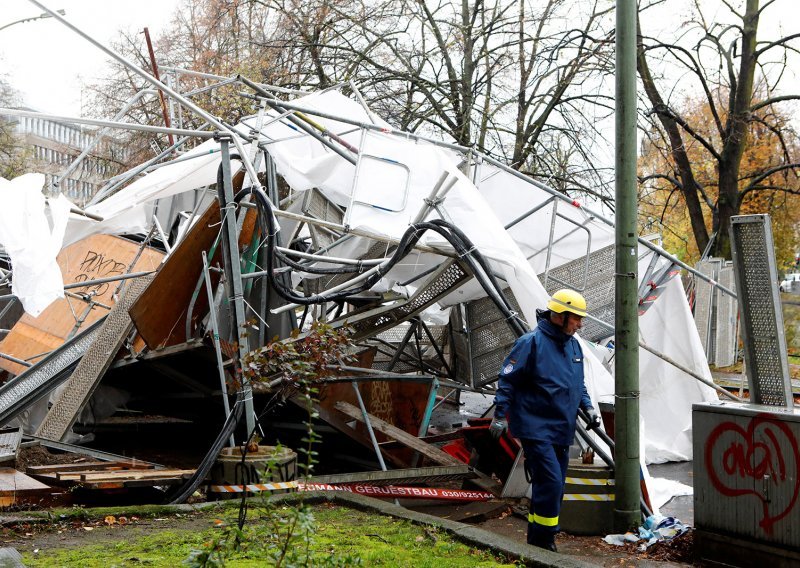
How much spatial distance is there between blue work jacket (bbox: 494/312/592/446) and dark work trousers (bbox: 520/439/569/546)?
3.4 inches

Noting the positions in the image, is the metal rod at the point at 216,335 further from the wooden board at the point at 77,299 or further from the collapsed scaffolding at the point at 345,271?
the wooden board at the point at 77,299

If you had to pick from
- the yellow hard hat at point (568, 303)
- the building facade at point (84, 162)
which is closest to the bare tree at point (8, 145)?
the building facade at point (84, 162)

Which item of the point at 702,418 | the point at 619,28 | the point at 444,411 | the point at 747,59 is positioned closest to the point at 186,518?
the point at 702,418

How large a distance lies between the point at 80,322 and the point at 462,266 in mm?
4775

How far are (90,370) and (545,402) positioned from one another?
4.94 metres

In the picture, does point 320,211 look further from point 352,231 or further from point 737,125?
point 737,125

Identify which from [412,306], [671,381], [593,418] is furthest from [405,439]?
[671,381]

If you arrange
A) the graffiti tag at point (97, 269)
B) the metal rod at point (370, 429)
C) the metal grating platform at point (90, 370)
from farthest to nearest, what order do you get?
the graffiti tag at point (97, 269) → the metal grating platform at point (90, 370) → the metal rod at point (370, 429)

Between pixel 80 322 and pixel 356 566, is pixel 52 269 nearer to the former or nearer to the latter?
pixel 80 322

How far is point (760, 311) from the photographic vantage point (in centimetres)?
600

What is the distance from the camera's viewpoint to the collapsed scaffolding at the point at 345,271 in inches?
313

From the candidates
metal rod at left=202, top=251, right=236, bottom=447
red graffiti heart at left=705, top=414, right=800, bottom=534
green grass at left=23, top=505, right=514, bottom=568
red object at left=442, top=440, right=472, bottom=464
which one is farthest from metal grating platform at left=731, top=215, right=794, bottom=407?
metal rod at left=202, top=251, right=236, bottom=447

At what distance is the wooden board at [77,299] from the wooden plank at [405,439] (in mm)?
3715

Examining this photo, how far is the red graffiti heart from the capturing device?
554 centimetres
